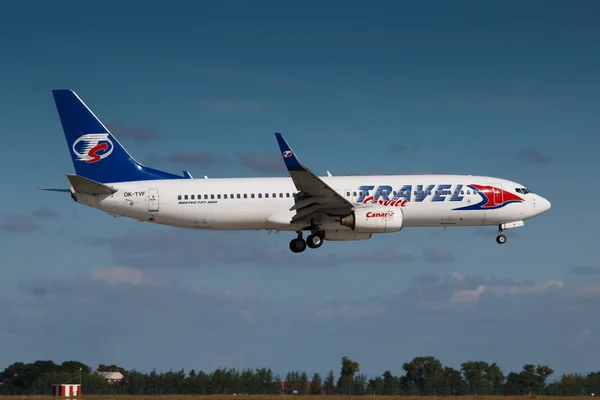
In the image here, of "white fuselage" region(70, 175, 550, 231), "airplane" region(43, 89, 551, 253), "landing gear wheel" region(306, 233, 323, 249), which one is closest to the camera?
"airplane" region(43, 89, 551, 253)

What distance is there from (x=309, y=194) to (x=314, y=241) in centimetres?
553

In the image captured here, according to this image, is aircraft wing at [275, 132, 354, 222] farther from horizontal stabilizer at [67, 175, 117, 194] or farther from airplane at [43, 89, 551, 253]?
horizontal stabilizer at [67, 175, 117, 194]

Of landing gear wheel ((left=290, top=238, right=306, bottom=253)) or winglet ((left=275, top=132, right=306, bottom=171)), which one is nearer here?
winglet ((left=275, top=132, right=306, bottom=171))

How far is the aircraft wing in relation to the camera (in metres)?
66.4

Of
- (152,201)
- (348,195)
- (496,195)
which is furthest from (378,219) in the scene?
(152,201)

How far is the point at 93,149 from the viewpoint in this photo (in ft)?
247

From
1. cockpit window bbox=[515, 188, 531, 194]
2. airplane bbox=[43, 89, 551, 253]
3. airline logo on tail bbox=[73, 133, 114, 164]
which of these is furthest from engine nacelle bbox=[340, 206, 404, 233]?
airline logo on tail bbox=[73, 133, 114, 164]

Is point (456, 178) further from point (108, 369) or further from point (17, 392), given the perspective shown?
point (108, 369)

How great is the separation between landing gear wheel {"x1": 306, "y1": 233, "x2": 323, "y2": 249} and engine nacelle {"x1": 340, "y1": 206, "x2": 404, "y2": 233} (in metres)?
4.22

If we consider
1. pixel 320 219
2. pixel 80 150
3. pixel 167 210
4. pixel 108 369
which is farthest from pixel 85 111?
pixel 108 369

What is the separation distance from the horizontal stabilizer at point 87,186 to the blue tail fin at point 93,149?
255cm

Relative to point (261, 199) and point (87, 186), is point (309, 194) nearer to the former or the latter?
point (261, 199)

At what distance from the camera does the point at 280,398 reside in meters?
56.8

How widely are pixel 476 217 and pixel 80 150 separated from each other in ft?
104
